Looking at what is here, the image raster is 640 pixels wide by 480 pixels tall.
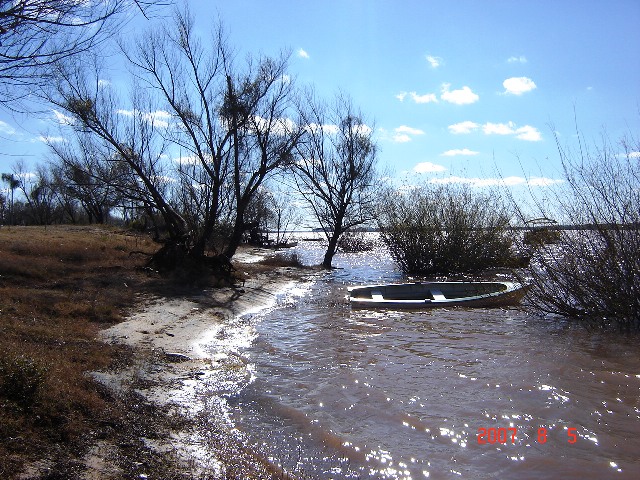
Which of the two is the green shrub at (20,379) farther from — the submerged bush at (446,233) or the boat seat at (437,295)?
the submerged bush at (446,233)

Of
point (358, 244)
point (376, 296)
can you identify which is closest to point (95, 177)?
point (376, 296)

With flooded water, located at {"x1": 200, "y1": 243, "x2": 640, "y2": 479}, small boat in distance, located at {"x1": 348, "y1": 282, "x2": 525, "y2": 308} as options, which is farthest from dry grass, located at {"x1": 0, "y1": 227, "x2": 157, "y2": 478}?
small boat in distance, located at {"x1": 348, "y1": 282, "x2": 525, "y2": 308}

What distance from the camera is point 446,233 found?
22625 millimetres

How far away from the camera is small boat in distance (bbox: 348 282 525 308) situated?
13047 mm

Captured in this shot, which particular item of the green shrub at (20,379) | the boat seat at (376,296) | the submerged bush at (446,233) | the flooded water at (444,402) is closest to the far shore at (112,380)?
the green shrub at (20,379)

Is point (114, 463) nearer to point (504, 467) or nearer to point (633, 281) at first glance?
point (504, 467)

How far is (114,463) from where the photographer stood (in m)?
3.71

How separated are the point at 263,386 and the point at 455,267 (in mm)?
17571

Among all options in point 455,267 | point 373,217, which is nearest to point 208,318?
point 455,267

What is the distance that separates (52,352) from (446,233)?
62.6 feet
